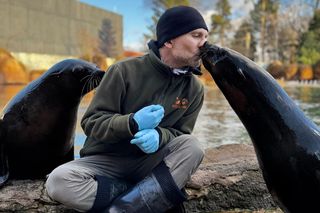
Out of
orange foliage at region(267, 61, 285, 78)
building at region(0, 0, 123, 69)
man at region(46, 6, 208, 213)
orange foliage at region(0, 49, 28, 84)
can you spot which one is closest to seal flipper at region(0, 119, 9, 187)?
man at region(46, 6, 208, 213)

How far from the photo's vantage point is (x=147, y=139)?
6.19ft

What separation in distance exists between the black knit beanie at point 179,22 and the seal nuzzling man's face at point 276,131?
0.17 metres

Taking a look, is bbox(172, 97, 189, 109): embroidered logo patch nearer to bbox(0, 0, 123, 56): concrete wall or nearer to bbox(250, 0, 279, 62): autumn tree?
bbox(0, 0, 123, 56): concrete wall

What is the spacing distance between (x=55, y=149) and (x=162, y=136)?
86 cm

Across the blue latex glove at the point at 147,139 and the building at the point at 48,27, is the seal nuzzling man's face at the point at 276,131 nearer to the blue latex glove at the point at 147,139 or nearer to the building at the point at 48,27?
the blue latex glove at the point at 147,139

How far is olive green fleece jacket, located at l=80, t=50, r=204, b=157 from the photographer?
6.58 feet

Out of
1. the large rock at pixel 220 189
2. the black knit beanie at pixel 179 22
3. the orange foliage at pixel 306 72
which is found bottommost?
the orange foliage at pixel 306 72

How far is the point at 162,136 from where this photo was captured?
208 cm

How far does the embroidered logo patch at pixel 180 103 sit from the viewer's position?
2.16 m

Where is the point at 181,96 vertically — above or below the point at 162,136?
above

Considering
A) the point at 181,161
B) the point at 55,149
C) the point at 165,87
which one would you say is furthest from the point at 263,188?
the point at 55,149

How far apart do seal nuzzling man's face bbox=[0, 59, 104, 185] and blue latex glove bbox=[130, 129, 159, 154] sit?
752 millimetres

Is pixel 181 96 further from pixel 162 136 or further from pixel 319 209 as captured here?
pixel 319 209

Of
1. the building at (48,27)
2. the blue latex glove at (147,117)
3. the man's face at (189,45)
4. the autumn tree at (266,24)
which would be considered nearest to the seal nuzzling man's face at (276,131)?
the man's face at (189,45)
